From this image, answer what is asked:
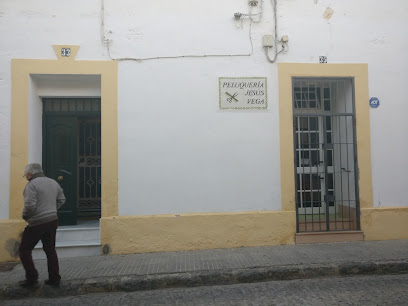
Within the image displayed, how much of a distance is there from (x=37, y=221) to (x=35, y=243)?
0.33 m

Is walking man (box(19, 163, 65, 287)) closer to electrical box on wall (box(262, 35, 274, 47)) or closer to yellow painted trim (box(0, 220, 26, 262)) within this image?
yellow painted trim (box(0, 220, 26, 262))

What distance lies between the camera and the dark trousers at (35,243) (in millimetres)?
4504

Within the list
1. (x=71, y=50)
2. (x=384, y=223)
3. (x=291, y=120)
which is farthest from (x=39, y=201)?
(x=384, y=223)

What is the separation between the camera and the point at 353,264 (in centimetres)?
516

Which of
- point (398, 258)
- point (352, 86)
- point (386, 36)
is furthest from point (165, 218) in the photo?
point (386, 36)

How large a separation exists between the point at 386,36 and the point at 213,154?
4.05 meters

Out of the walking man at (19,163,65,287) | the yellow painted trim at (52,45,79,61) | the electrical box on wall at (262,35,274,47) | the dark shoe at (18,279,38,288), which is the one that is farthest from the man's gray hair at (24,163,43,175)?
the electrical box on wall at (262,35,274,47)

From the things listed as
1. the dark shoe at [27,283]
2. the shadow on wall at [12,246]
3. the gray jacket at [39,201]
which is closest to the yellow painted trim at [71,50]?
the gray jacket at [39,201]

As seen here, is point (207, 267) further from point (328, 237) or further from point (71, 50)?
point (71, 50)

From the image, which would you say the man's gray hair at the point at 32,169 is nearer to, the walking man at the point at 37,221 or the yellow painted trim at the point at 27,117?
the walking man at the point at 37,221

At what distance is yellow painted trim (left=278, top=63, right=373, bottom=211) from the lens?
6395 millimetres

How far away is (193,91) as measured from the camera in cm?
632

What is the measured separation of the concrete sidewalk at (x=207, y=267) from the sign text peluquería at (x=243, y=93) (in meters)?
2.57

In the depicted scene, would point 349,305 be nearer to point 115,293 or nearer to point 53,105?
point 115,293
